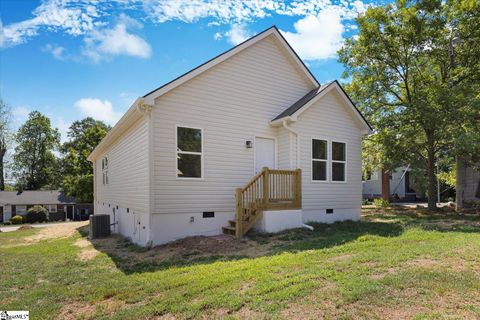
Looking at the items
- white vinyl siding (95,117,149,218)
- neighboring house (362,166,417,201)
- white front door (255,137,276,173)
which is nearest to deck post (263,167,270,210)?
white front door (255,137,276,173)

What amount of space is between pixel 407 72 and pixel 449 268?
475 inches

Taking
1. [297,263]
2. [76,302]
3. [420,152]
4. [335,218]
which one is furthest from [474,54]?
[76,302]

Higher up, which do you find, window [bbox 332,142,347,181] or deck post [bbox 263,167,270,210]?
window [bbox 332,142,347,181]

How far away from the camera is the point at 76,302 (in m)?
4.86

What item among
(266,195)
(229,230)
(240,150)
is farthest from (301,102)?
(229,230)

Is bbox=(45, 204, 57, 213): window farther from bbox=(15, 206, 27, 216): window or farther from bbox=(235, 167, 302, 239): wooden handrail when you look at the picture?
bbox=(235, 167, 302, 239): wooden handrail

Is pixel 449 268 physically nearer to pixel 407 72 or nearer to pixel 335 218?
pixel 335 218

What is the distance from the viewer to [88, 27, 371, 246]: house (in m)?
9.03

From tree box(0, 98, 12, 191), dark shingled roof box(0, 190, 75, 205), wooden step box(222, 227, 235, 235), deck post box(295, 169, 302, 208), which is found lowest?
dark shingled roof box(0, 190, 75, 205)

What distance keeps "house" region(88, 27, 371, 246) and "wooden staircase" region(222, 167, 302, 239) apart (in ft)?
0.10

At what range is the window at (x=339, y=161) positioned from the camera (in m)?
11.8

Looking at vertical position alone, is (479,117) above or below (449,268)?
above

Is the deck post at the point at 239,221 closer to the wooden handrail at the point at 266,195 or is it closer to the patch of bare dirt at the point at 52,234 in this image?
the wooden handrail at the point at 266,195

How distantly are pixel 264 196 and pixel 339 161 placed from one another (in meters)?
3.85
